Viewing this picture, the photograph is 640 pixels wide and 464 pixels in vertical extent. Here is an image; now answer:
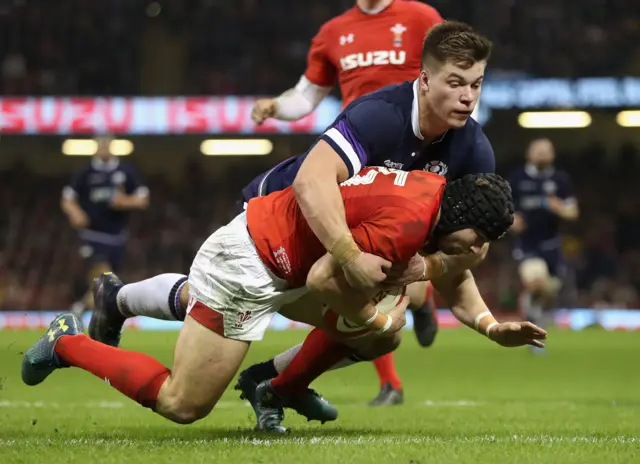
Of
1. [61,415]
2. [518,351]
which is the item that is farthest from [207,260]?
[518,351]

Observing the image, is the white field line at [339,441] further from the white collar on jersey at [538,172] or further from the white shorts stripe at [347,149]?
the white collar on jersey at [538,172]

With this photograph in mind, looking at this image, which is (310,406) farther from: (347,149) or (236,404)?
(236,404)

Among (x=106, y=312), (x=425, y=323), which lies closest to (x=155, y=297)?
(x=106, y=312)

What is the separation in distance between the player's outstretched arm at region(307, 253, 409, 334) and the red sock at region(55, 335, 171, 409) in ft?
2.72

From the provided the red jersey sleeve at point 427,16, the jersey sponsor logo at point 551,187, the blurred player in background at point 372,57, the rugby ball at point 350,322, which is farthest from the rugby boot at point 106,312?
the jersey sponsor logo at point 551,187

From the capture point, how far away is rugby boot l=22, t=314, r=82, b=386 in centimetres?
495

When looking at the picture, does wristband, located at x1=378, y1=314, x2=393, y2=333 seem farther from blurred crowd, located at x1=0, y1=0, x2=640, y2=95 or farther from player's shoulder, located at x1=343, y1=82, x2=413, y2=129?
blurred crowd, located at x1=0, y1=0, x2=640, y2=95

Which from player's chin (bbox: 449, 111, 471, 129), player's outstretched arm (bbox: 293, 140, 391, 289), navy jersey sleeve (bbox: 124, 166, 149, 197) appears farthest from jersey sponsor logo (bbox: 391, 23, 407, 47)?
navy jersey sleeve (bbox: 124, 166, 149, 197)

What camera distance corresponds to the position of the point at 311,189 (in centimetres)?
439

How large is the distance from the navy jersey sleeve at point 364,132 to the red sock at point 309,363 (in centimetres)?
91

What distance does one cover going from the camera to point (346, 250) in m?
4.25

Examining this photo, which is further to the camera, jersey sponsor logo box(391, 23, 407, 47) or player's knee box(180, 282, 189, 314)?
jersey sponsor logo box(391, 23, 407, 47)

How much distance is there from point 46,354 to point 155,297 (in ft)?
2.18

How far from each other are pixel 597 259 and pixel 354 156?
19.0 meters
